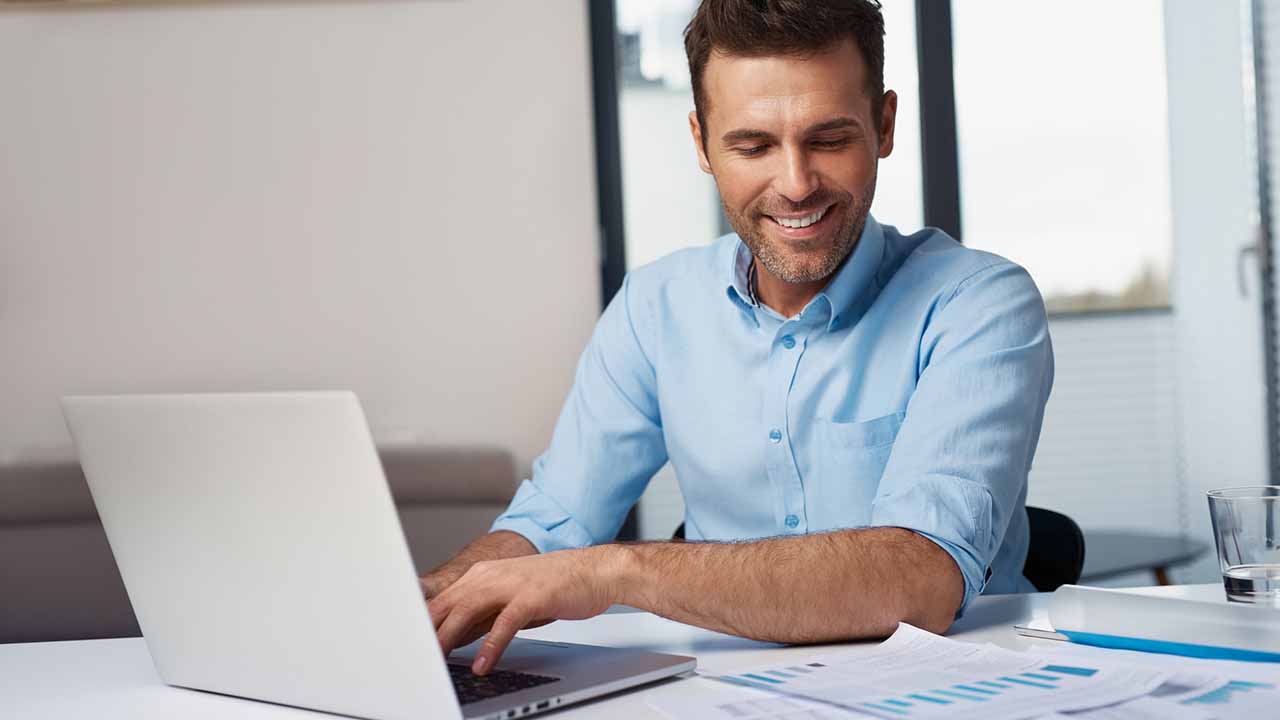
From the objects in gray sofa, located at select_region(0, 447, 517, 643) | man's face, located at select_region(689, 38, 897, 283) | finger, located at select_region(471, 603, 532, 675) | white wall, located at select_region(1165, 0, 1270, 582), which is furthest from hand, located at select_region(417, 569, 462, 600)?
white wall, located at select_region(1165, 0, 1270, 582)

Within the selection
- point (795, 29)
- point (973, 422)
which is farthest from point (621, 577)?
point (795, 29)

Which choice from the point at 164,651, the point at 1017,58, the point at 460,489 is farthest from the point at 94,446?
the point at 1017,58

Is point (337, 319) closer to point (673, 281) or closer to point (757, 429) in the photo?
point (673, 281)

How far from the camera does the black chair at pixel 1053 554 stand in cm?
159

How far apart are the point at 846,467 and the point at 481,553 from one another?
0.47 meters

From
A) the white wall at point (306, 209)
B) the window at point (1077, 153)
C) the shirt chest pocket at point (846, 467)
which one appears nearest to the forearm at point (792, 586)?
the shirt chest pocket at point (846, 467)

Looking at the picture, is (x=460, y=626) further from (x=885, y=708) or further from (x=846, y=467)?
(x=846, y=467)

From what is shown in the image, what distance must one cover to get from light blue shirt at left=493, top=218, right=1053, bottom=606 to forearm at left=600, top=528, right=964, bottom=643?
108mm

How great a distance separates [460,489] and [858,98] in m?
1.55

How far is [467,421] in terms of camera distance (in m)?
2.84

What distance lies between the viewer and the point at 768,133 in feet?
4.90

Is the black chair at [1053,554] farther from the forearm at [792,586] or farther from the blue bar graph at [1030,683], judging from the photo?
the blue bar graph at [1030,683]

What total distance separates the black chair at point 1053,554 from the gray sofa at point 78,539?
1.37 m

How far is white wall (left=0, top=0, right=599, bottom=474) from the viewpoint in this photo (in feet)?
9.16
